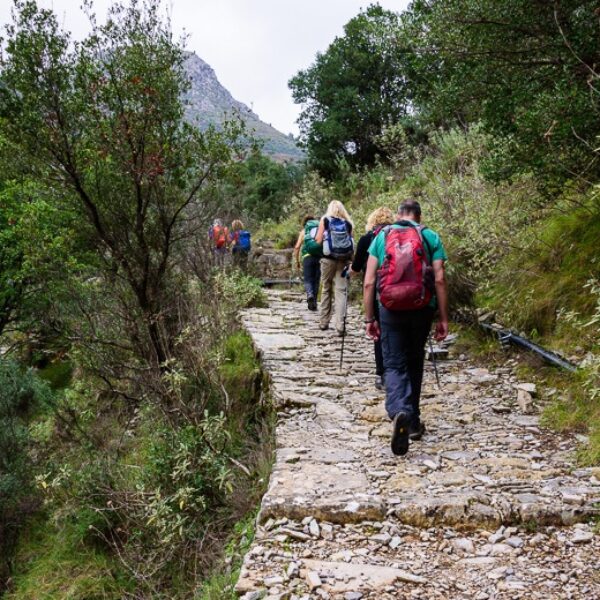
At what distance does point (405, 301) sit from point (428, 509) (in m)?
1.52

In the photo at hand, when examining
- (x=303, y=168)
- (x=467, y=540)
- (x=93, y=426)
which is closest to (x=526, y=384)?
(x=467, y=540)

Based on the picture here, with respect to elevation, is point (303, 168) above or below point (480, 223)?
above

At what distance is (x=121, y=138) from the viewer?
7141 millimetres

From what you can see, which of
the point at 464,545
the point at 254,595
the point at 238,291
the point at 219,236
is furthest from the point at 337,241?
the point at 254,595

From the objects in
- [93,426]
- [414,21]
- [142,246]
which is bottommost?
[93,426]

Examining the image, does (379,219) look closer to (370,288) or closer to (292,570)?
(370,288)

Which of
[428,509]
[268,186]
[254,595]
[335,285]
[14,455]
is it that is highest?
[268,186]

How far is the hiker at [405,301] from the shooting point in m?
4.27

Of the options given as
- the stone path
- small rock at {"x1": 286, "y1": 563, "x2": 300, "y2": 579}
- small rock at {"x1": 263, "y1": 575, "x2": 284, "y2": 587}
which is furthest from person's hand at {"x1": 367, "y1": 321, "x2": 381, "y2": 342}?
small rock at {"x1": 263, "y1": 575, "x2": 284, "y2": 587}

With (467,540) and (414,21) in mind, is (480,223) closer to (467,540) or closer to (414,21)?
(414,21)

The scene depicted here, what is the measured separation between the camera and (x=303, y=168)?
2489cm

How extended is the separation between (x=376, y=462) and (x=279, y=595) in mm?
1686

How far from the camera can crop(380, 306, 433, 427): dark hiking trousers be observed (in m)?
4.38

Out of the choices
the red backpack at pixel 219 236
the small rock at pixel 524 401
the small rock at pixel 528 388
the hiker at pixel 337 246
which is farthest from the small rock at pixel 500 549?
the red backpack at pixel 219 236
